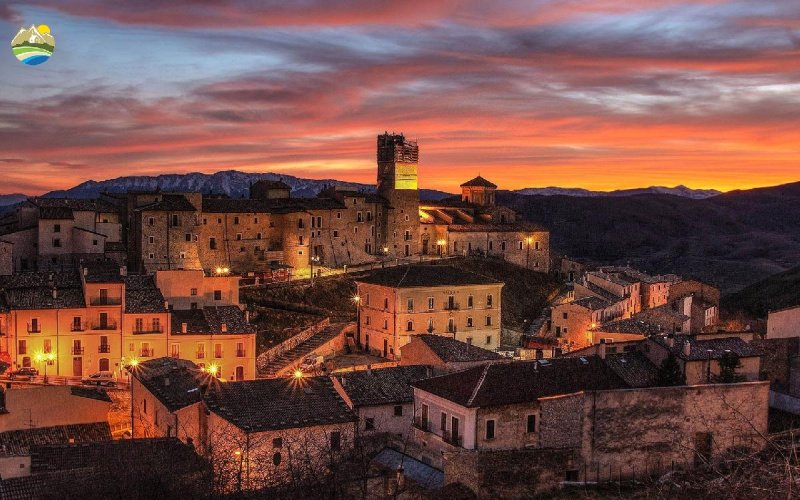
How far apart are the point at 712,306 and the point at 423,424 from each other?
4548 cm

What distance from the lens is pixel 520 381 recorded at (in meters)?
31.1

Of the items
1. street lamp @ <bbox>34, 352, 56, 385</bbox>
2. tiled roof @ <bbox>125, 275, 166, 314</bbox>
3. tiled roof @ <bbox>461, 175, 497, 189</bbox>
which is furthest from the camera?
tiled roof @ <bbox>461, 175, 497, 189</bbox>

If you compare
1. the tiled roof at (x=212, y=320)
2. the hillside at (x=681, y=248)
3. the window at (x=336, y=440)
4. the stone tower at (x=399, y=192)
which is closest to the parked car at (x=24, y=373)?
the tiled roof at (x=212, y=320)

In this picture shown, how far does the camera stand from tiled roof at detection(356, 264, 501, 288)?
52.2 meters

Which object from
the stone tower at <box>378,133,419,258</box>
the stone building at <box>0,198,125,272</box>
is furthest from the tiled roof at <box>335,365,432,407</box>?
the stone tower at <box>378,133,419,258</box>

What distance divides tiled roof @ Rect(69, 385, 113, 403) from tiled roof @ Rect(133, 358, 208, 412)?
5.77ft

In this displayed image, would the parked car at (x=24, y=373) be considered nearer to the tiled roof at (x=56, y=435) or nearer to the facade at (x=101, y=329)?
the facade at (x=101, y=329)

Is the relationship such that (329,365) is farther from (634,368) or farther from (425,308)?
(634,368)

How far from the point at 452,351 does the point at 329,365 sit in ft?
30.6

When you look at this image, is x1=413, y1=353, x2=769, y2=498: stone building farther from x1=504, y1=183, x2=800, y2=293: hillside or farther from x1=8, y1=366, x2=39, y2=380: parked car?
x1=504, y1=183, x2=800, y2=293: hillside

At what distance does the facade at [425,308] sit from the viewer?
51156 mm

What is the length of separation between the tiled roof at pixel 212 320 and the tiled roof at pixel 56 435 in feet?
31.5

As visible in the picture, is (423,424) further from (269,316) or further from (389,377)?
(269,316)

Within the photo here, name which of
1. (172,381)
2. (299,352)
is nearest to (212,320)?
(299,352)
